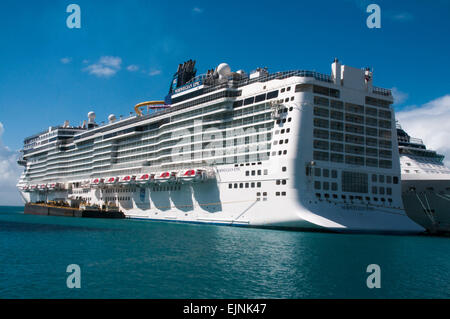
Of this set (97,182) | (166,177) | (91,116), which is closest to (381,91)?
(166,177)

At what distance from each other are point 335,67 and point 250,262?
3181cm

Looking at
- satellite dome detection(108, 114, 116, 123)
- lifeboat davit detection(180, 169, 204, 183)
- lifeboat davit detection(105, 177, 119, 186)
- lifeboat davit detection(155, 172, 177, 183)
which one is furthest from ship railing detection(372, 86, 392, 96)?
satellite dome detection(108, 114, 116, 123)

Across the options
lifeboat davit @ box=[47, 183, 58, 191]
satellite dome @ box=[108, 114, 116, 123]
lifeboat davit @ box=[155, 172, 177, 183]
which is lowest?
lifeboat davit @ box=[47, 183, 58, 191]

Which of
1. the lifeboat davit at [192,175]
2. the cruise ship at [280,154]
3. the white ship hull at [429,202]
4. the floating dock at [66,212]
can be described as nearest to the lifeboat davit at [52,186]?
the floating dock at [66,212]

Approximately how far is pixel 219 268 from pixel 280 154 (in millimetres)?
24268

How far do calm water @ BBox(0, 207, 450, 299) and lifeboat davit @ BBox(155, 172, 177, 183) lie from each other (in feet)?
75.1

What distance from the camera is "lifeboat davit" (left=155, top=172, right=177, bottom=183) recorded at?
5716 centimetres

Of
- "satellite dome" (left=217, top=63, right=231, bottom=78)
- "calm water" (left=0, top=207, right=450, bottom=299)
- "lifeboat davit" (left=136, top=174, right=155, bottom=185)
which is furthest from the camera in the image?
"lifeboat davit" (left=136, top=174, right=155, bottom=185)

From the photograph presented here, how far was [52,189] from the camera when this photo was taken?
98.6 metres

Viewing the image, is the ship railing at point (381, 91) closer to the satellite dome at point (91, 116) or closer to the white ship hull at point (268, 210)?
the white ship hull at point (268, 210)

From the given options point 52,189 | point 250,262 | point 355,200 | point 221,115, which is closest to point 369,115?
point 355,200

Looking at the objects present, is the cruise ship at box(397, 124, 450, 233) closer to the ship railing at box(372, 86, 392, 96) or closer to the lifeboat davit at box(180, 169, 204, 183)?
the ship railing at box(372, 86, 392, 96)

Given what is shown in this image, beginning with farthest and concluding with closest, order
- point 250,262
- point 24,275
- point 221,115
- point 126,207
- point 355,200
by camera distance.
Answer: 1. point 126,207
2. point 221,115
3. point 355,200
4. point 250,262
5. point 24,275
